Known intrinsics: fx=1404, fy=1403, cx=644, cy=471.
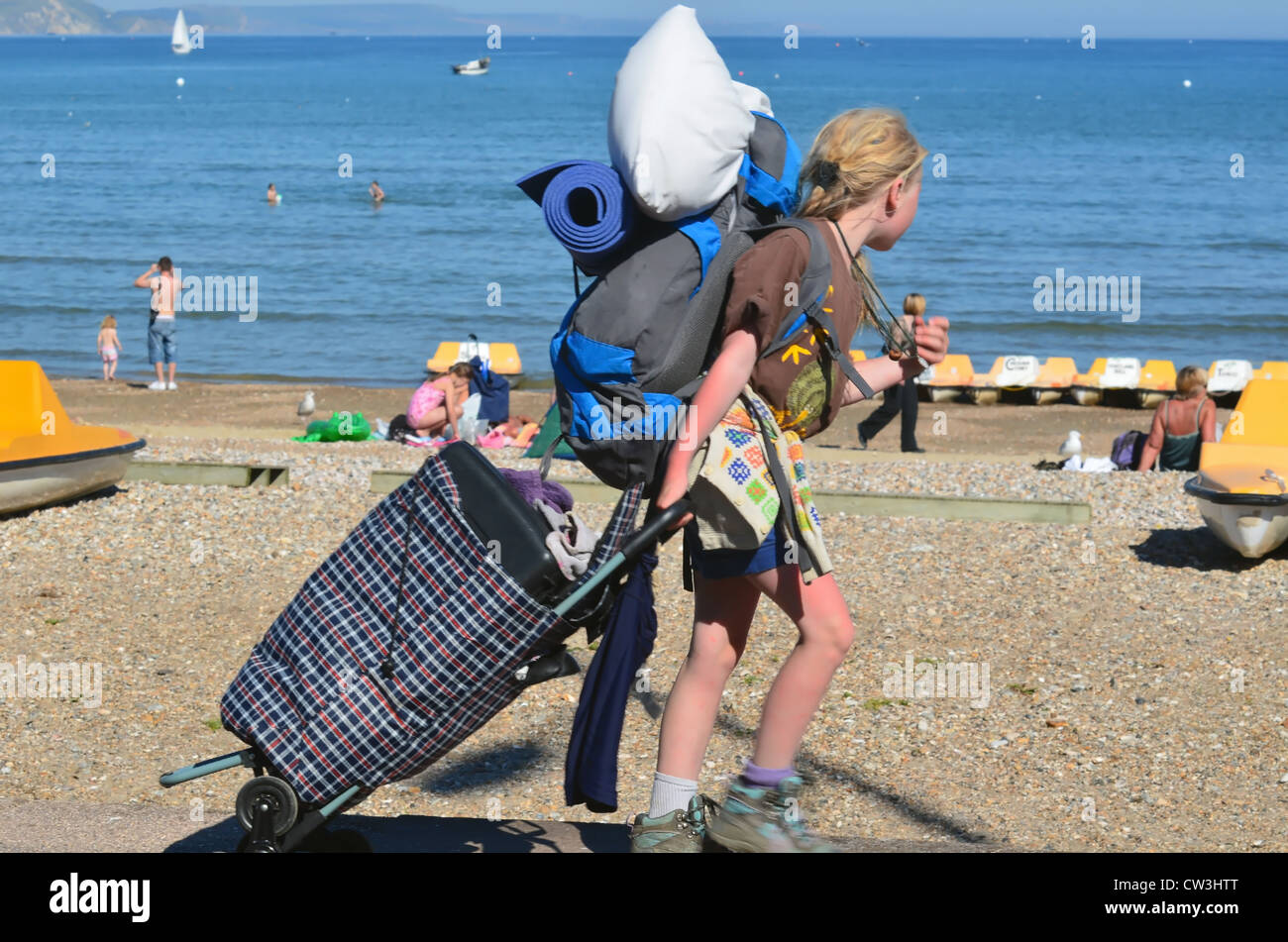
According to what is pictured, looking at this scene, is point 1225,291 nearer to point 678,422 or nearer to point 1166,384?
point 1166,384

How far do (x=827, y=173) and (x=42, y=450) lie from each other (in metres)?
5.87

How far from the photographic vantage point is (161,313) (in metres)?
18.1

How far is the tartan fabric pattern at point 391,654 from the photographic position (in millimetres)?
3016

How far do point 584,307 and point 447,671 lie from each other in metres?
0.85

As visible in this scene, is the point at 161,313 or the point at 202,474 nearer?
the point at 202,474

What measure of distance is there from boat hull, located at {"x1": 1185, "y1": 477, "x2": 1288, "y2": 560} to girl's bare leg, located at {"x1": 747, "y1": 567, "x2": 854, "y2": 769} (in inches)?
184

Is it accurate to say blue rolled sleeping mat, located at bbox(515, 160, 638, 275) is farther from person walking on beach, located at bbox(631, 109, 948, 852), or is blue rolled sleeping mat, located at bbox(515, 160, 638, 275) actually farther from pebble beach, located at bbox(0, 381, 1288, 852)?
pebble beach, located at bbox(0, 381, 1288, 852)

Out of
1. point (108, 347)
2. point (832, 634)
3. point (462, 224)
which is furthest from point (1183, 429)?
point (462, 224)

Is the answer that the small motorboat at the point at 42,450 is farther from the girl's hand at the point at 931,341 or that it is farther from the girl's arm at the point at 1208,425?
the girl's arm at the point at 1208,425

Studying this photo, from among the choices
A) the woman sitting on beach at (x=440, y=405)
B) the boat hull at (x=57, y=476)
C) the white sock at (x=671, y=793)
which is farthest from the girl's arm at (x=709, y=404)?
the woman sitting on beach at (x=440, y=405)

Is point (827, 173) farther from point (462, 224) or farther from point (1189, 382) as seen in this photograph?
point (462, 224)

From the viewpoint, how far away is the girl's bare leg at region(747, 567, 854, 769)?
314cm

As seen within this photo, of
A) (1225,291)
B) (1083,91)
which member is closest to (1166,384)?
(1225,291)
